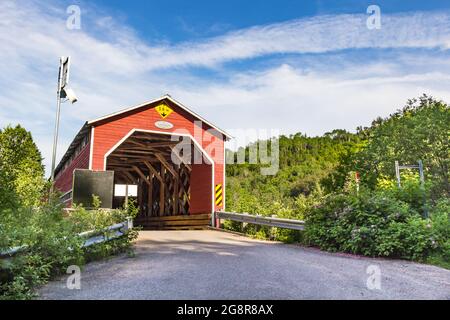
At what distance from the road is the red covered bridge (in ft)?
21.7

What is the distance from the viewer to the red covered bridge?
13258mm

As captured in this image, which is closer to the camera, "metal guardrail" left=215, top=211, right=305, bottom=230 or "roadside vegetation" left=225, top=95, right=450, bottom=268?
"roadside vegetation" left=225, top=95, right=450, bottom=268

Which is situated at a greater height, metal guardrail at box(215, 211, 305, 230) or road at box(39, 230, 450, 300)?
A: metal guardrail at box(215, 211, 305, 230)

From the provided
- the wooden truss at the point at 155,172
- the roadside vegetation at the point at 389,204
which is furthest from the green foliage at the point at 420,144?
the wooden truss at the point at 155,172

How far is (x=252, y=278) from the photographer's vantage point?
14.4 feet

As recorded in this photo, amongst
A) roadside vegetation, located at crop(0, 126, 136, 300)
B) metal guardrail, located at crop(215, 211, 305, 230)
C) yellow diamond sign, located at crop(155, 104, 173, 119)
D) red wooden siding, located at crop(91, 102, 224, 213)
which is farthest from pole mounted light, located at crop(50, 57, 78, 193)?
metal guardrail, located at crop(215, 211, 305, 230)

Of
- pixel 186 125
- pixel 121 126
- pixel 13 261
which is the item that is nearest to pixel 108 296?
pixel 13 261

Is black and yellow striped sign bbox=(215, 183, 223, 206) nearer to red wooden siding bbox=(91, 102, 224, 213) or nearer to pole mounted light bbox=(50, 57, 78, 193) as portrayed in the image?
red wooden siding bbox=(91, 102, 224, 213)

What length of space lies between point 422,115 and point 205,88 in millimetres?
8537

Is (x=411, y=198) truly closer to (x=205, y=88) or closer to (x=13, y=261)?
Answer: (x=205, y=88)

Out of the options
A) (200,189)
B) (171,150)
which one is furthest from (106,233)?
(171,150)

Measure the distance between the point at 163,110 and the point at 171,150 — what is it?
9.47ft

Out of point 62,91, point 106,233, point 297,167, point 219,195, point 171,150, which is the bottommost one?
point 106,233

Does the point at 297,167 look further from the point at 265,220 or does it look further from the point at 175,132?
the point at 265,220
